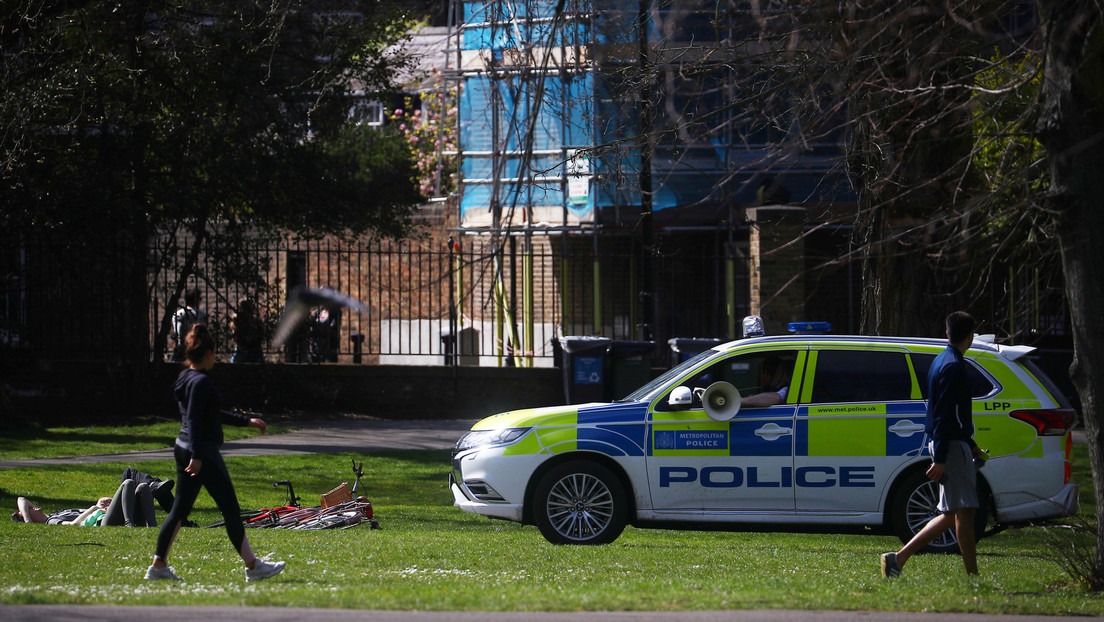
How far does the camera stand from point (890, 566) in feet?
27.4

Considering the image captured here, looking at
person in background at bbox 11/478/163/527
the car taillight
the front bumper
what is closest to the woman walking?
the front bumper

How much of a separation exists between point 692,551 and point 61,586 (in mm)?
4625

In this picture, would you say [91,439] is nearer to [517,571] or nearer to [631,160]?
[631,160]

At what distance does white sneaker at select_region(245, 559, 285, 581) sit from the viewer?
7961 millimetres

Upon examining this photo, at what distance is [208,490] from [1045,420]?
248 inches

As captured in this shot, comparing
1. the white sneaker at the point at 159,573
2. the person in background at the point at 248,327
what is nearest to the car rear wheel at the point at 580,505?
the white sneaker at the point at 159,573

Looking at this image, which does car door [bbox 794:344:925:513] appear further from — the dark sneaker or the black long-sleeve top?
the black long-sleeve top

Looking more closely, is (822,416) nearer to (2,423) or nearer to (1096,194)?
(1096,194)

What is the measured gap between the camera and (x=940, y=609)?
7.27 metres

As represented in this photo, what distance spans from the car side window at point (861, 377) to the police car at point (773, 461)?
0.05 feet

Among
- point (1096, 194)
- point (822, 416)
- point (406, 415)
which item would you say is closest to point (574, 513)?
point (822, 416)

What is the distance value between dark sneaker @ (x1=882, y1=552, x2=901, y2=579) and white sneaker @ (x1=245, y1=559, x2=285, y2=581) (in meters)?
3.83

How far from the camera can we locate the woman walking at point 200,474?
7.91m

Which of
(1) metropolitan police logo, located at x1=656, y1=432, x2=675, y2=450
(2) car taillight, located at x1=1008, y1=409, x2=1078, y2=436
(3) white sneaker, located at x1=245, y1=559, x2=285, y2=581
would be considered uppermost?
(2) car taillight, located at x1=1008, y1=409, x2=1078, y2=436
